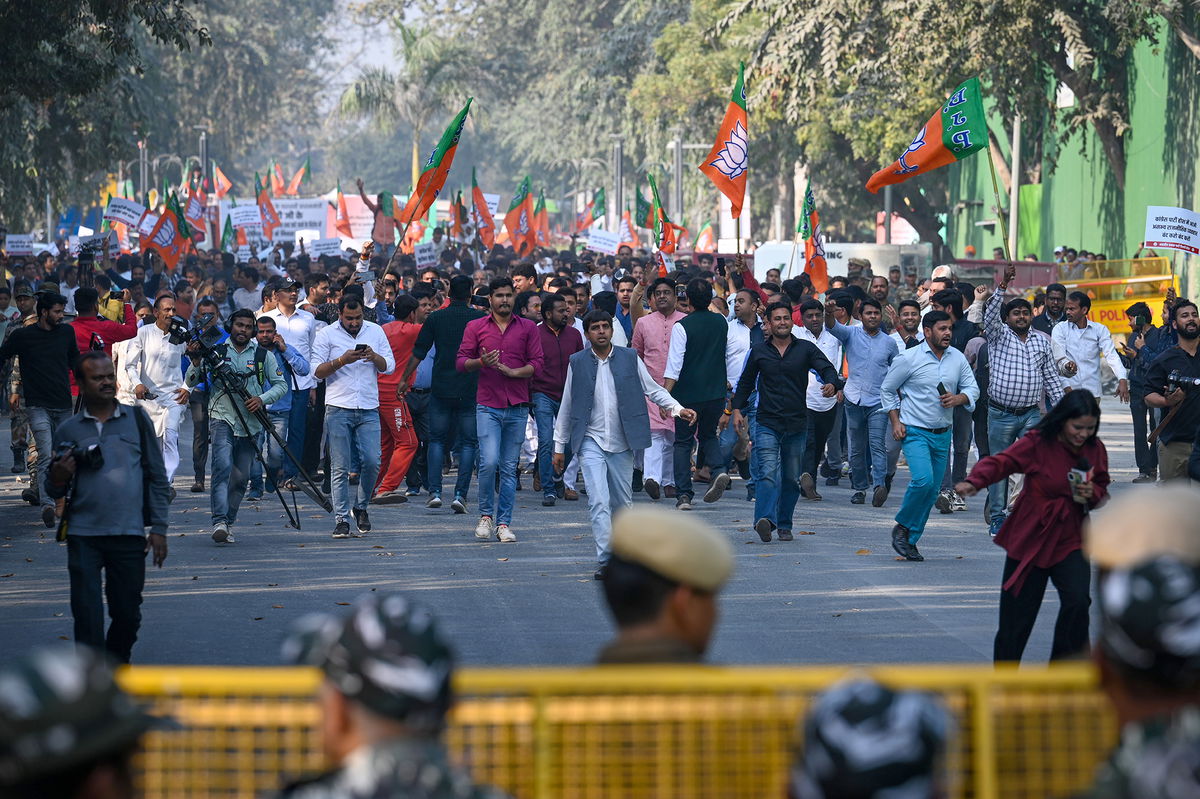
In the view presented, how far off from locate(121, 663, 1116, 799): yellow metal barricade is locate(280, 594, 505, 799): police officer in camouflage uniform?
620 millimetres

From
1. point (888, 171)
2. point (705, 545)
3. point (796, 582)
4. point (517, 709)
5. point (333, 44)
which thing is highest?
point (333, 44)

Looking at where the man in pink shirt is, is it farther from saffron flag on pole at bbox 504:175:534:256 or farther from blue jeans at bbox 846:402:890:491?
saffron flag on pole at bbox 504:175:534:256

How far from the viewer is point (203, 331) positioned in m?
14.9

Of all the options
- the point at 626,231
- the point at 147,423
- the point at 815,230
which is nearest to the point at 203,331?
the point at 147,423

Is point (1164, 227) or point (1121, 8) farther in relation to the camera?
point (1121, 8)

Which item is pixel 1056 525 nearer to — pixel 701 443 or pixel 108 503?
pixel 108 503

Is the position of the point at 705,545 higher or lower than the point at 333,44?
lower

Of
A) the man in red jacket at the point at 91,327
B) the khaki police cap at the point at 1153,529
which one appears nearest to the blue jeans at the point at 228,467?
the man in red jacket at the point at 91,327

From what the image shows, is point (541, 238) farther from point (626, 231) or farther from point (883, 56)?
point (883, 56)

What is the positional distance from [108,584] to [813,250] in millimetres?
16267

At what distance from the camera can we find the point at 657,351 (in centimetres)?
1476

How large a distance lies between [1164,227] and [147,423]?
1431 centimetres

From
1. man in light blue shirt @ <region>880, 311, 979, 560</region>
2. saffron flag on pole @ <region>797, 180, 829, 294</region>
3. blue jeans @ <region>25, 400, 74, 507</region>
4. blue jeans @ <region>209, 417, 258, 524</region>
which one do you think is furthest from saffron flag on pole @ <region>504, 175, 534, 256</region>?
man in light blue shirt @ <region>880, 311, 979, 560</region>

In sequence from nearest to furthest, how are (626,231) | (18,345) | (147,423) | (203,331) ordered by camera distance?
(147,423) < (18,345) < (203,331) < (626,231)
